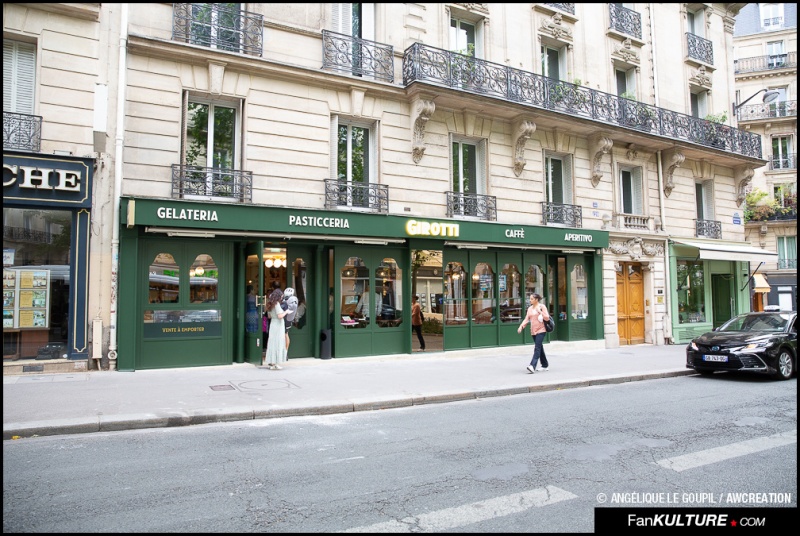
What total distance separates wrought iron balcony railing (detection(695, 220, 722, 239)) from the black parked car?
853 cm

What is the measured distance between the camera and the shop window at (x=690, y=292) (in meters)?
19.3

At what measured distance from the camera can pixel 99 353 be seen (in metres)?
10.4

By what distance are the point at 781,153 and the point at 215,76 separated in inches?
1516

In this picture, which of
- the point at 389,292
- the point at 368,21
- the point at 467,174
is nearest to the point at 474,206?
the point at 467,174

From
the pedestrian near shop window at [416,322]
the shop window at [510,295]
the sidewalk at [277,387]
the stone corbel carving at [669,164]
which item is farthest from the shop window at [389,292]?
the stone corbel carving at [669,164]

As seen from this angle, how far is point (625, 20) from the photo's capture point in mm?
18703

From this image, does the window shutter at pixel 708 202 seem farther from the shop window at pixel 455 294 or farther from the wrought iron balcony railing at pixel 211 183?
the wrought iron balcony railing at pixel 211 183

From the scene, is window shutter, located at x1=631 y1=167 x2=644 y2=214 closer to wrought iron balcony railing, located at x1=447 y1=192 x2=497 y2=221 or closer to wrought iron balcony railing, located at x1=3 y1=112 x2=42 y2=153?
wrought iron balcony railing, located at x1=447 y1=192 x2=497 y2=221

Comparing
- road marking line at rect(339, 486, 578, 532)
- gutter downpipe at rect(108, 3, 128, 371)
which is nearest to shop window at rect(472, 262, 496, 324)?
gutter downpipe at rect(108, 3, 128, 371)

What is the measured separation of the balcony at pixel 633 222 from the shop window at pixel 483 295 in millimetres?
5440

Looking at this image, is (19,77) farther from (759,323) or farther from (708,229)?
(708,229)

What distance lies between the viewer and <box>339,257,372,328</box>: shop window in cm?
1314

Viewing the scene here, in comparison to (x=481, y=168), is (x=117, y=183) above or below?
below

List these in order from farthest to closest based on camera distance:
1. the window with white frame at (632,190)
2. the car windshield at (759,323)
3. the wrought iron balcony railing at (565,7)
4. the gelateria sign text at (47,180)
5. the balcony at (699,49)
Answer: the balcony at (699,49) < the window with white frame at (632,190) < the wrought iron balcony railing at (565,7) < the car windshield at (759,323) < the gelateria sign text at (47,180)
